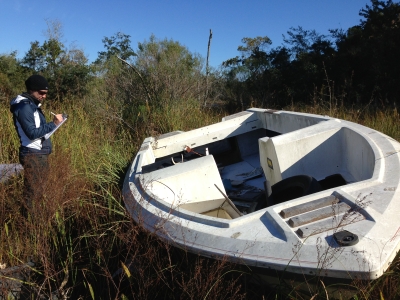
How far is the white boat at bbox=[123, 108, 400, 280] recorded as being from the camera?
1947 millimetres

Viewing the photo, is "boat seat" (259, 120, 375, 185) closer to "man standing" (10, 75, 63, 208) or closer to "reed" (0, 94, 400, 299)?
"reed" (0, 94, 400, 299)

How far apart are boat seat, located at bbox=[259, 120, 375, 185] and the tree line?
13.8 ft

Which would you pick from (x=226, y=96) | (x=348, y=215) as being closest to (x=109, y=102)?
(x=226, y=96)

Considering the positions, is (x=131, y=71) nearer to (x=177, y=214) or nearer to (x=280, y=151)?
(x=280, y=151)

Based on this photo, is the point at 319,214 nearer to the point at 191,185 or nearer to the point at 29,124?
the point at 191,185

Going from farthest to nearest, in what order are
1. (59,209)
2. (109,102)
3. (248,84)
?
1. (248,84)
2. (109,102)
3. (59,209)

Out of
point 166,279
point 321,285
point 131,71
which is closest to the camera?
point 321,285

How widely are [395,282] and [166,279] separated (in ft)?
4.34

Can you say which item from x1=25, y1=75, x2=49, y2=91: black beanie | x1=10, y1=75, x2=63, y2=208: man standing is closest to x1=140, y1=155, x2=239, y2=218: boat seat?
x1=10, y1=75, x2=63, y2=208: man standing

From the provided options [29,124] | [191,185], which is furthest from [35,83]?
[191,185]

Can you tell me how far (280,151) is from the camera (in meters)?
3.59

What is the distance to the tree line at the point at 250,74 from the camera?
8844mm

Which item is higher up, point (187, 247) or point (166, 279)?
point (187, 247)

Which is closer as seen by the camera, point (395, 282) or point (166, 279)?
point (395, 282)
